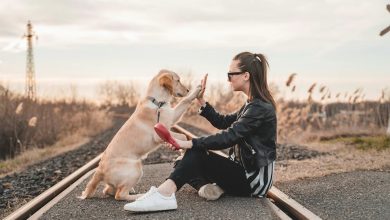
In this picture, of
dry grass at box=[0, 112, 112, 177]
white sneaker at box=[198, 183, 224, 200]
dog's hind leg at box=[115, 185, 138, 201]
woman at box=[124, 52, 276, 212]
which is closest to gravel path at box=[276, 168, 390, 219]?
woman at box=[124, 52, 276, 212]

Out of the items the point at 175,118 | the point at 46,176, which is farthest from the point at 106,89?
the point at 175,118

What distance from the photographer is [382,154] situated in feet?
29.8

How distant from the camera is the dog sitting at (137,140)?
513cm

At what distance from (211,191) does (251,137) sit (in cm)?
65

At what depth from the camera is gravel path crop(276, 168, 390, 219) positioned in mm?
4914

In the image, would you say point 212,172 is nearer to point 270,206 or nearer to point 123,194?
point 270,206

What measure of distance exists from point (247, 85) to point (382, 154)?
4.86 meters

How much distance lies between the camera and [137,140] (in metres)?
5.26

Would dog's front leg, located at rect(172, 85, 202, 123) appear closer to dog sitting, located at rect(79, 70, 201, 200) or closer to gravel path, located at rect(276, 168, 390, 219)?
dog sitting, located at rect(79, 70, 201, 200)

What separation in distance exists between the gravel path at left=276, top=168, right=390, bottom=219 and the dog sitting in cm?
155

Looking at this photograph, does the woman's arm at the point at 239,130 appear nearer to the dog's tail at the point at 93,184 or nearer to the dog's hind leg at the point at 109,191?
the dog's tail at the point at 93,184

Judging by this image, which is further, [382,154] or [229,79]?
[382,154]

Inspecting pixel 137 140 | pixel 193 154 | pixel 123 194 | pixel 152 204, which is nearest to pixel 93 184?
pixel 123 194

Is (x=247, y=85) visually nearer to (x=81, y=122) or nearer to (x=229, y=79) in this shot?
(x=229, y=79)
